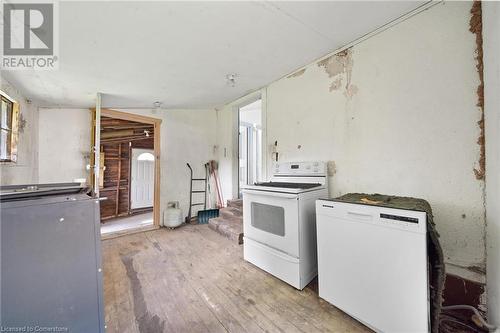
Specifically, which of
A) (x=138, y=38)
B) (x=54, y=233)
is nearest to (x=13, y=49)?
(x=138, y=38)

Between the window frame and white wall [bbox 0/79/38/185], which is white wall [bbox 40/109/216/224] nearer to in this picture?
white wall [bbox 0/79/38/185]

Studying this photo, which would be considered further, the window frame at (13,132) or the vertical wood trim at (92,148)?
the vertical wood trim at (92,148)

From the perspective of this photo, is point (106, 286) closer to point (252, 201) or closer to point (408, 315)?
point (252, 201)

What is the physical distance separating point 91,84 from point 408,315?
3.55m

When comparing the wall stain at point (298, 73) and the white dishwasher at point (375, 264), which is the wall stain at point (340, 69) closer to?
the wall stain at point (298, 73)

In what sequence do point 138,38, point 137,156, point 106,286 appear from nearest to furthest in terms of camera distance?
point 138,38
point 106,286
point 137,156

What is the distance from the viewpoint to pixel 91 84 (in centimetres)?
234

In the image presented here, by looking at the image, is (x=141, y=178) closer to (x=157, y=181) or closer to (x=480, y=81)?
(x=157, y=181)

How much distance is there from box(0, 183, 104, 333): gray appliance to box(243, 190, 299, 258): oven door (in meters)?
1.33

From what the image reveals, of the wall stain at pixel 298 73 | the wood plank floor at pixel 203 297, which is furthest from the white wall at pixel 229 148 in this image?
the wood plank floor at pixel 203 297

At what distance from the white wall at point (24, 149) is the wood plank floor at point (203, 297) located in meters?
1.41

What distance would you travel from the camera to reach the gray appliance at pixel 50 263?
2.17 feet

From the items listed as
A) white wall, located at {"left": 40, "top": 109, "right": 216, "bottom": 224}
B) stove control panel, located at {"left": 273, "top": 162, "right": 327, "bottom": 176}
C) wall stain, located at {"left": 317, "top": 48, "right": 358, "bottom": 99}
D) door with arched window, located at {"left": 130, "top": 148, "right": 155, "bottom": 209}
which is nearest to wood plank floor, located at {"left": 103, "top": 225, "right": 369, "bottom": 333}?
stove control panel, located at {"left": 273, "top": 162, "right": 327, "bottom": 176}
